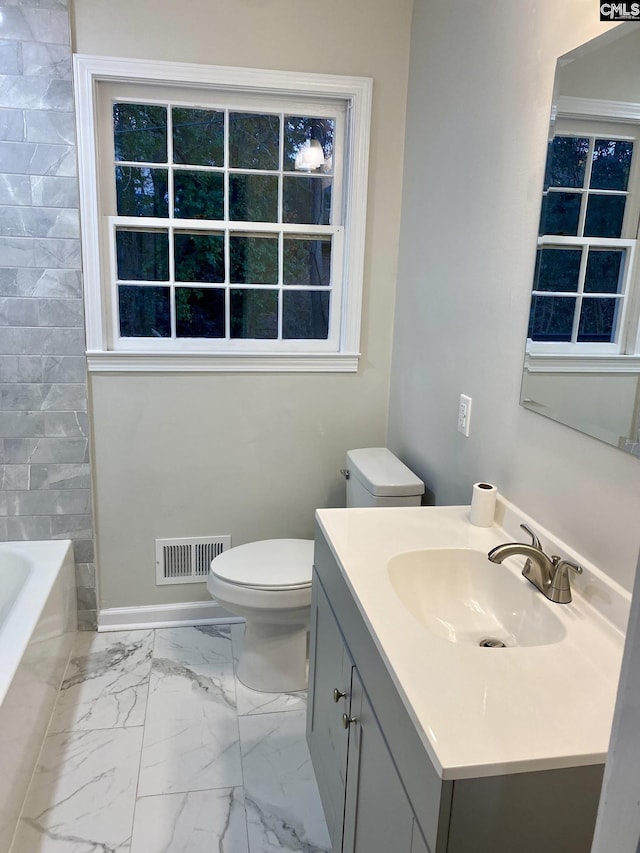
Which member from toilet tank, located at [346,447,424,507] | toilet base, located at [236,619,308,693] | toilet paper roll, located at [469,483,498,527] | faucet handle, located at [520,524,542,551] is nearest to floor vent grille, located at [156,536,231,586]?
toilet base, located at [236,619,308,693]

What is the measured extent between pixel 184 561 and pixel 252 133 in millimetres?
1840

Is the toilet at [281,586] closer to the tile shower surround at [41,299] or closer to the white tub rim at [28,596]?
the white tub rim at [28,596]

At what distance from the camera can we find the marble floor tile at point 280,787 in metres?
1.83

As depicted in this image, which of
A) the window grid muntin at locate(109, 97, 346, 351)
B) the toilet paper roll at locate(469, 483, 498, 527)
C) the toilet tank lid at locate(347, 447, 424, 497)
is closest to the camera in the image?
the toilet paper roll at locate(469, 483, 498, 527)

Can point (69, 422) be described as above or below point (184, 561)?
above

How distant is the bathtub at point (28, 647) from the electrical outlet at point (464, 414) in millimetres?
1519

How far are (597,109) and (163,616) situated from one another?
252 centimetres

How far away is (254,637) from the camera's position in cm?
246

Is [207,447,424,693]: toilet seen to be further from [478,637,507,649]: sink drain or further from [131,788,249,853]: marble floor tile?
[478,637,507,649]: sink drain

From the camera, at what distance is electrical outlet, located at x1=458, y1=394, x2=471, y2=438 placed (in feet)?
6.59

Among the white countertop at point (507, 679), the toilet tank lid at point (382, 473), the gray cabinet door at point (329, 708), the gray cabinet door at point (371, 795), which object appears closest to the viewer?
the white countertop at point (507, 679)

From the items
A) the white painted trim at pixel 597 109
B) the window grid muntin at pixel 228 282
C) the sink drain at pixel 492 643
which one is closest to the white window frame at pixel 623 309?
the white painted trim at pixel 597 109

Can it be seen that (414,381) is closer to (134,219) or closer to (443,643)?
(134,219)

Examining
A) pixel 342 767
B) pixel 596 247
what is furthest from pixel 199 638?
pixel 596 247
